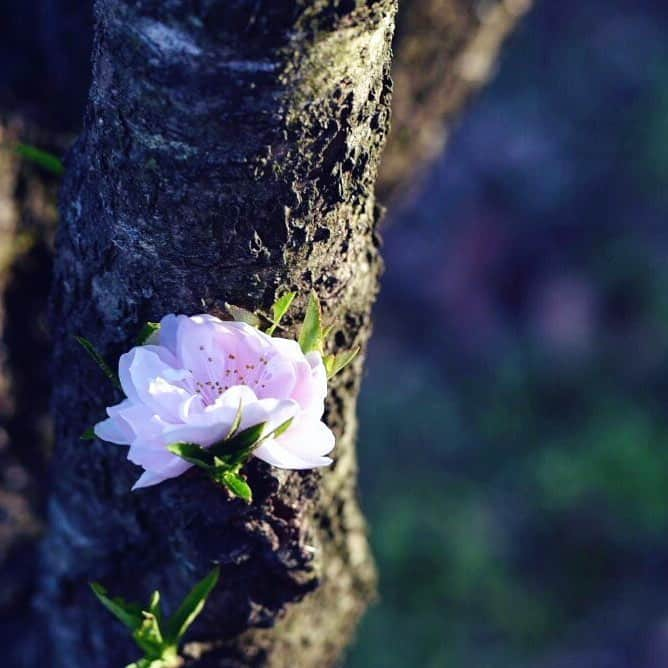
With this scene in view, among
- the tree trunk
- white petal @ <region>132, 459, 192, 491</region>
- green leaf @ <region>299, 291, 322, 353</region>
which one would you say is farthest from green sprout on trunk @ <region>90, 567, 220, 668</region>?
the tree trunk

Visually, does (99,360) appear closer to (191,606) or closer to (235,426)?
(235,426)

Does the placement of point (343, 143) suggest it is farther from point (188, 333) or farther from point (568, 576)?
point (568, 576)

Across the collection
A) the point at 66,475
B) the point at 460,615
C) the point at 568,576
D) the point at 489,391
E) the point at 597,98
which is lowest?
the point at 460,615

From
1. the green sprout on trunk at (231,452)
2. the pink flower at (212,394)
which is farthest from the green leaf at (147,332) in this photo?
the green sprout on trunk at (231,452)

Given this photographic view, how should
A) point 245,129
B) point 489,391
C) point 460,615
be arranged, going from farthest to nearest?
A: point 489,391, point 460,615, point 245,129

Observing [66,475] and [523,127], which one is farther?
[523,127]

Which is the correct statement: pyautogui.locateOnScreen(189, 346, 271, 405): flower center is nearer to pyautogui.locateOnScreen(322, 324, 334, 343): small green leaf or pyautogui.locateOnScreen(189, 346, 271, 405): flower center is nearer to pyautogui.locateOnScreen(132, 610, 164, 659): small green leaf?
pyautogui.locateOnScreen(322, 324, 334, 343): small green leaf

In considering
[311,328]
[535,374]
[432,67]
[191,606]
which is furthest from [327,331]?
[535,374]

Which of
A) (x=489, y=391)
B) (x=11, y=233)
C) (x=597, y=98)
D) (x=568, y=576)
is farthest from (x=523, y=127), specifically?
(x=11, y=233)
